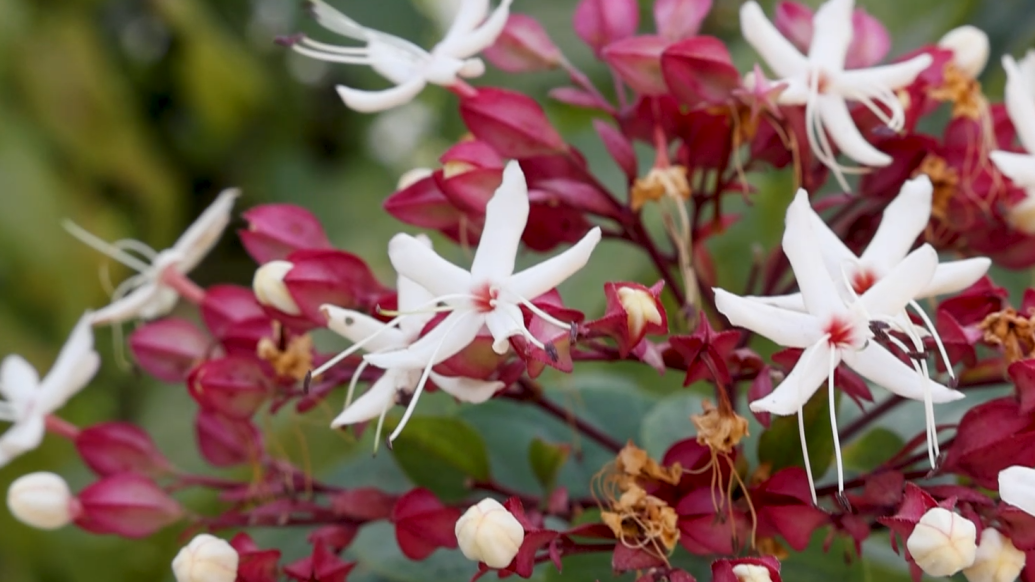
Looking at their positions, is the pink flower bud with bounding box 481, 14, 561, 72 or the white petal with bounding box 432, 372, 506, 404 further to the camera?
the pink flower bud with bounding box 481, 14, 561, 72

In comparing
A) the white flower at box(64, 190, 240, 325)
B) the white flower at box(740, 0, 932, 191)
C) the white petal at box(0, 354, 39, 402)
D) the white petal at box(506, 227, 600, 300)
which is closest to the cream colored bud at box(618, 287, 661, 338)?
the white petal at box(506, 227, 600, 300)

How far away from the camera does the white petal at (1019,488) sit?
396 mm

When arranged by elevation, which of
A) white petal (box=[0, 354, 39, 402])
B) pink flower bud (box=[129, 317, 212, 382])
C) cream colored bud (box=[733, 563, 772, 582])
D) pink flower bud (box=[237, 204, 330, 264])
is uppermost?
pink flower bud (box=[237, 204, 330, 264])

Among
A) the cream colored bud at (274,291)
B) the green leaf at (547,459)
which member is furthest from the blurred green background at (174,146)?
the cream colored bud at (274,291)

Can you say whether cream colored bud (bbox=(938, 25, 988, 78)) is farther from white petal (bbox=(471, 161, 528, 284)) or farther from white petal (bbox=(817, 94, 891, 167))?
white petal (bbox=(471, 161, 528, 284))

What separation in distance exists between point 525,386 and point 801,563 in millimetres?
161

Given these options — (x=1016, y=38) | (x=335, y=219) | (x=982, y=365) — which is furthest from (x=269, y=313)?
(x=335, y=219)

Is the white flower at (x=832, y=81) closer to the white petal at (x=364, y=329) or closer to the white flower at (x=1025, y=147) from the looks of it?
the white flower at (x=1025, y=147)

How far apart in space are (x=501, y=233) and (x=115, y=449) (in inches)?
12.0

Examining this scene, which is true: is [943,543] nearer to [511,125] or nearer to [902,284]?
[902,284]

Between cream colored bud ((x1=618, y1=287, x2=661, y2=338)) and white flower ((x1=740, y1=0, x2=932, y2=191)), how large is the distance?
138mm

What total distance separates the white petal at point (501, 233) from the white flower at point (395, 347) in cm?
3

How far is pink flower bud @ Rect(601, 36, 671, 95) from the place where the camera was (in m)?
0.53

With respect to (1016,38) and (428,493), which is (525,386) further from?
(1016,38)
